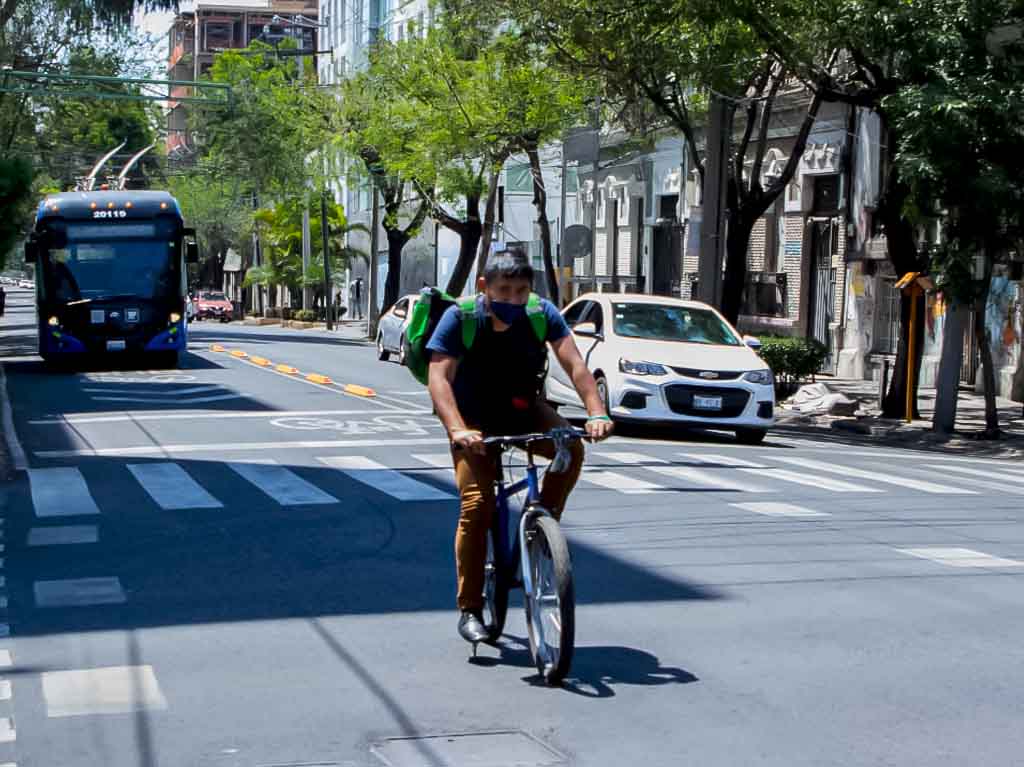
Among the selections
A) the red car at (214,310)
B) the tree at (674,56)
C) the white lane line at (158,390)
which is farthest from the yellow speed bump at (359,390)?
the red car at (214,310)

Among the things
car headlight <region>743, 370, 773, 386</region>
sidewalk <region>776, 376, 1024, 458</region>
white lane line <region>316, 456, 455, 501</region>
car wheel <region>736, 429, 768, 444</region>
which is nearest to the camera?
white lane line <region>316, 456, 455, 501</region>

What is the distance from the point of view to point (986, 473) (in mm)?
17500

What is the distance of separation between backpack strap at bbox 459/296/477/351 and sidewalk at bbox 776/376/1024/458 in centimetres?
1504

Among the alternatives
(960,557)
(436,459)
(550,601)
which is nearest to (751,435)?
(436,459)

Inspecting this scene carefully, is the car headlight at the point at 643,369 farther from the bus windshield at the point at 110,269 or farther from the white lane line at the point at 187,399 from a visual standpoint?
the bus windshield at the point at 110,269

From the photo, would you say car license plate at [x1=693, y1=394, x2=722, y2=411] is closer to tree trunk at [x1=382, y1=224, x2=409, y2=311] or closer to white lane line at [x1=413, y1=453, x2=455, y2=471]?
white lane line at [x1=413, y1=453, x2=455, y2=471]

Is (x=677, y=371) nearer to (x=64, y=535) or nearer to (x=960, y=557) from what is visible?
(x=960, y=557)

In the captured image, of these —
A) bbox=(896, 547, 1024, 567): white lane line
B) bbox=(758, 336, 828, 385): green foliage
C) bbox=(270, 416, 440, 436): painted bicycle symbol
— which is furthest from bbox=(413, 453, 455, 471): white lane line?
bbox=(758, 336, 828, 385): green foliage

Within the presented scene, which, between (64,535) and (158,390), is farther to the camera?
(158,390)

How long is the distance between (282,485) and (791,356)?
1536cm

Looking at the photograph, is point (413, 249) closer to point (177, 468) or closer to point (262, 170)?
point (262, 170)

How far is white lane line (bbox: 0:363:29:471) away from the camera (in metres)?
16.3

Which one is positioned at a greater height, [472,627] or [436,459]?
[472,627]

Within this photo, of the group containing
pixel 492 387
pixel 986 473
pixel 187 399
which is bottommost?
pixel 986 473
